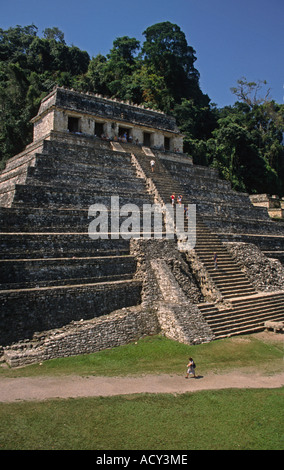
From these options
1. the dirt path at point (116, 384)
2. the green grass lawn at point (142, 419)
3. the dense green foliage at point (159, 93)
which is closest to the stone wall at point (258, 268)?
the green grass lawn at point (142, 419)

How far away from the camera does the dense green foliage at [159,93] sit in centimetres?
3216

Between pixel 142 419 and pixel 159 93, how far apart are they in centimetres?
3412

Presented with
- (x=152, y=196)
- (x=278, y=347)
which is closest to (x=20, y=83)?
(x=152, y=196)

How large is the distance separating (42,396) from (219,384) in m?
3.92

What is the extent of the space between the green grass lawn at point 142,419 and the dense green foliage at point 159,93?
81.3 feet

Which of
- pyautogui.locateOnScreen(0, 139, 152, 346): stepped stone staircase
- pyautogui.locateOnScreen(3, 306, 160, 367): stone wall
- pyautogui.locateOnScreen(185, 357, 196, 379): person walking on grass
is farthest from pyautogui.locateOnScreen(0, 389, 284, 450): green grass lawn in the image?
pyautogui.locateOnScreen(0, 139, 152, 346): stepped stone staircase

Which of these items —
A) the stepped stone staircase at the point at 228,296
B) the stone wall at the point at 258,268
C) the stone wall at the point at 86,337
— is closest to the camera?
the stone wall at the point at 86,337

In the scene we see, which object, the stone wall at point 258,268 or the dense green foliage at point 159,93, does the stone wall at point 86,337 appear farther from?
the dense green foliage at point 159,93

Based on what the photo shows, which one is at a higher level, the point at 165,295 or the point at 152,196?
the point at 152,196

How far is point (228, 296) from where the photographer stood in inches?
527

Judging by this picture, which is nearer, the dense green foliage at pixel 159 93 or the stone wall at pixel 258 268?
the stone wall at pixel 258 268

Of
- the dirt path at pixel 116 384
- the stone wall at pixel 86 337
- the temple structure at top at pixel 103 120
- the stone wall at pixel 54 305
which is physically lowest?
the dirt path at pixel 116 384

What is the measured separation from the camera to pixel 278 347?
11023 mm
